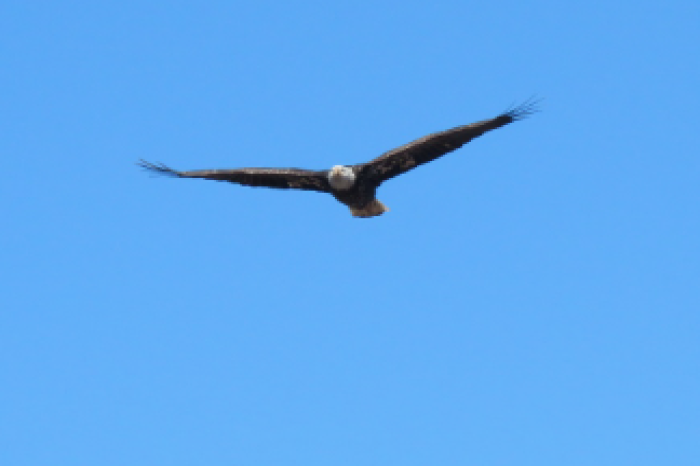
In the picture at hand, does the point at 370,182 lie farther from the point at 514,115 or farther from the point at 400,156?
the point at 514,115

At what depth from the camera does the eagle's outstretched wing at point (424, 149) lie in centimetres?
3522

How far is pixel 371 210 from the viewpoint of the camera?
37875 mm

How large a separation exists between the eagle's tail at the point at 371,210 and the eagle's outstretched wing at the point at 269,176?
874mm

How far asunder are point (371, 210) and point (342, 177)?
1443 millimetres

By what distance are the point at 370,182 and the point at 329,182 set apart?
38.9 inches

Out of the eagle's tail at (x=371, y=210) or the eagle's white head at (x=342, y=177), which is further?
the eagle's tail at (x=371, y=210)

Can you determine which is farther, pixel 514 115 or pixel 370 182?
pixel 370 182

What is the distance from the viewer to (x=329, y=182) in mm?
37312

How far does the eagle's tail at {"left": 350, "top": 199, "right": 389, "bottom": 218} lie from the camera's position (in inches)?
1486

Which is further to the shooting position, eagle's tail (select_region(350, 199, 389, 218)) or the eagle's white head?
eagle's tail (select_region(350, 199, 389, 218))

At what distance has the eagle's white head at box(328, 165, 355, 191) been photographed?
36.9 m

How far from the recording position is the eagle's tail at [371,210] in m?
37.8

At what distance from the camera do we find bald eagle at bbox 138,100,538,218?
3569cm

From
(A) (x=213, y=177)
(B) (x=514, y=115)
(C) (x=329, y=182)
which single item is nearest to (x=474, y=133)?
(B) (x=514, y=115)
